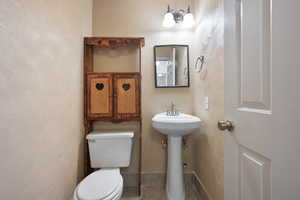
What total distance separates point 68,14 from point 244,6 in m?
1.41

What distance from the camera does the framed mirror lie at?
1.86 meters

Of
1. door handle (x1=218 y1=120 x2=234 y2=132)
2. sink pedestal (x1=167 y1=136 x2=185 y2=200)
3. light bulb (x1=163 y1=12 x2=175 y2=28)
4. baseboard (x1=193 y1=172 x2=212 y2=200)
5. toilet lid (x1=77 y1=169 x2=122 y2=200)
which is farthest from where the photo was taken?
light bulb (x1=163 y1=12 x2=175 y2=28)

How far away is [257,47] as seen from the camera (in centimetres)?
54

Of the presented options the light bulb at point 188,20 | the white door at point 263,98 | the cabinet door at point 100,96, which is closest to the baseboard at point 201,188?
the white door at point 263,98

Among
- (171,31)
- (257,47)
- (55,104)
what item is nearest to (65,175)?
(55,104)

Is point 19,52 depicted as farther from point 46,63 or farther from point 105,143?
point 105,143

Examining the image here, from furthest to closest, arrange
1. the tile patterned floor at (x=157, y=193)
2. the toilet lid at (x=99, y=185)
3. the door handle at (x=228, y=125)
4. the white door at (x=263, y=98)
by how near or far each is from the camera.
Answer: the tile patterned floor at (x=157, y=193)
the toilet lid at (x=99, y=185)
the door handle at (x=228, y=125)
the white door at (x=263, y=98)

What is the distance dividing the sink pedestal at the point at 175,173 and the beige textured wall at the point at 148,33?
1.03 feet

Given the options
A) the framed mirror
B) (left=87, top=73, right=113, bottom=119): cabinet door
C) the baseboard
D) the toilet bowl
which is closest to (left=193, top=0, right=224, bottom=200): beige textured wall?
the baseboard

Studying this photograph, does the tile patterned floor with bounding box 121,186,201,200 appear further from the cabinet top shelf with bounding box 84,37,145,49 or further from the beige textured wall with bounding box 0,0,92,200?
the cabinet top shelf with bounding box 84,37,145,49

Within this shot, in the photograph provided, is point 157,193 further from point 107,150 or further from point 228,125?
point 228,125

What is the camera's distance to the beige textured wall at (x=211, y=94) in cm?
115

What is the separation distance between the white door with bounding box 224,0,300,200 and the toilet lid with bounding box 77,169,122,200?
33.1 inches

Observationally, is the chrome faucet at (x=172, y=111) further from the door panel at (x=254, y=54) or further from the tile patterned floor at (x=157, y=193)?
the door panel at (x=254, y=54)
